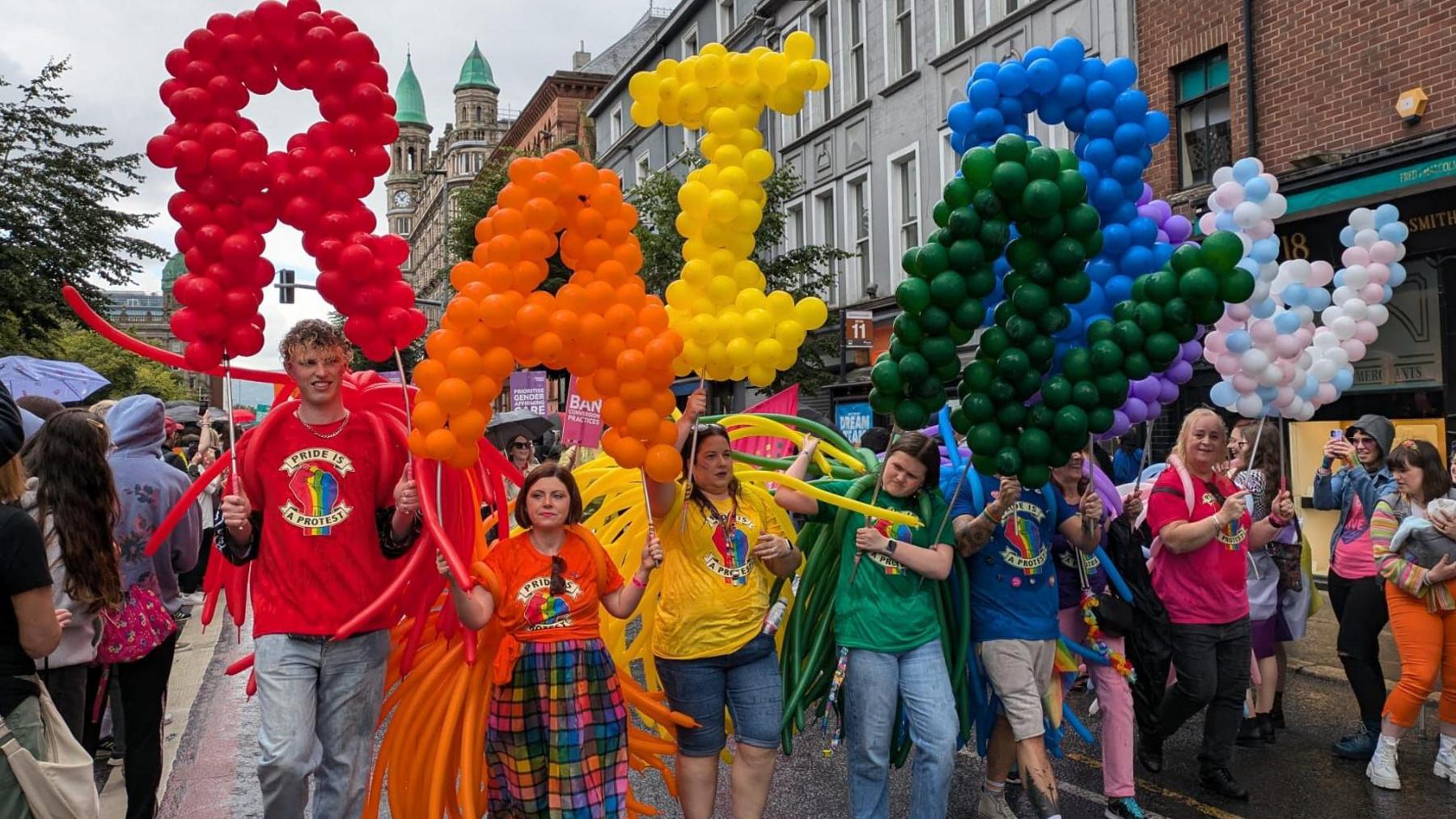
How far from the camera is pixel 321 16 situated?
386 centimetres

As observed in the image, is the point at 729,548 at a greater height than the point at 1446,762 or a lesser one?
greater

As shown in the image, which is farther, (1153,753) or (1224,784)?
(1153,753)

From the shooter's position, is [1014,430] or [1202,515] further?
[1202,515]

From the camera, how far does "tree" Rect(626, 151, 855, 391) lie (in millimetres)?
14328

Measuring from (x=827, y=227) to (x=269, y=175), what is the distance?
58.1ft

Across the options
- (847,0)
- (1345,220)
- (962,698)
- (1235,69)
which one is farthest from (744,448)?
(847,0)

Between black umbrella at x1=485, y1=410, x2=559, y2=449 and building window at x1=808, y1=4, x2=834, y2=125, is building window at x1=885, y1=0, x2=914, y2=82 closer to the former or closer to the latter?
building window at x1=808, y1=4, x2=834, y2=125

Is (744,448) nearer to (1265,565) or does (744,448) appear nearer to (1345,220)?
(1265,565)

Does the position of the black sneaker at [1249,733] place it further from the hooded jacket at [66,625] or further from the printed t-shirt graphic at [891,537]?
the hooded jacket at [66,625]

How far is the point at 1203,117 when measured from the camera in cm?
1223

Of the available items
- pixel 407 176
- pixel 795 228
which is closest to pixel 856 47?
pixel 795 228

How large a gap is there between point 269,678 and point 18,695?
891mm

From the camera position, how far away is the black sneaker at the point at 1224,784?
17.0 feet

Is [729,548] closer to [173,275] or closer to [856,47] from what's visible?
[856,47]
